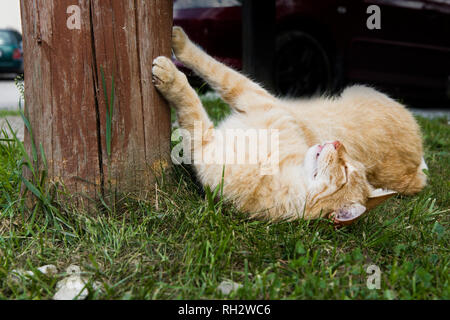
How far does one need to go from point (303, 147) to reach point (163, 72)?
3.27 ft

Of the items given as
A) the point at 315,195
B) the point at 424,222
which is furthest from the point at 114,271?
the point at 424,222

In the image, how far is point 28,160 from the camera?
2.19 metres

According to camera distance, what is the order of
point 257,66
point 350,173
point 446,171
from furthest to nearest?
point 257,66 → point 446,171 → point 350,173

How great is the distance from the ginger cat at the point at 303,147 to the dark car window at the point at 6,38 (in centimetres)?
1331

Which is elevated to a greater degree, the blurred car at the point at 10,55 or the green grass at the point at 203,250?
the blurred car at the point at 10,55

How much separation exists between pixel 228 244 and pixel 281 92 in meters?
4.10

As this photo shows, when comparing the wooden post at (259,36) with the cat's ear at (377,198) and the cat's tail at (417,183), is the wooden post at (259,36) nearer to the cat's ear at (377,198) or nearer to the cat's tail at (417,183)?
the cat's tail at (417,183)

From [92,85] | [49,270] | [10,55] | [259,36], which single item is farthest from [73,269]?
[10,55]

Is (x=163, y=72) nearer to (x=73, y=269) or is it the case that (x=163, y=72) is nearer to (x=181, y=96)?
(x=181, y=96)

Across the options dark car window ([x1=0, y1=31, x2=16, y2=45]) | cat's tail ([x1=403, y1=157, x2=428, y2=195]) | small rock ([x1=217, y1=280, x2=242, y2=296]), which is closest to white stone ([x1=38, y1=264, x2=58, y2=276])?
small rock ([x1=217, y1=280, x2=242, y2=296])

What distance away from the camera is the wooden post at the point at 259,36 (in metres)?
4.40

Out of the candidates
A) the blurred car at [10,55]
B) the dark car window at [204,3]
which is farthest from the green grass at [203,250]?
the blurred car at [10,55]

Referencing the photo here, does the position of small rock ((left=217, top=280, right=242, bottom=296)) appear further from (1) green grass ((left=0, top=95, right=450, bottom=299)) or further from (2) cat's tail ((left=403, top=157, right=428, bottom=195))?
(2) cat's tail ((left=403, top=157, right=428, bottom=195))
